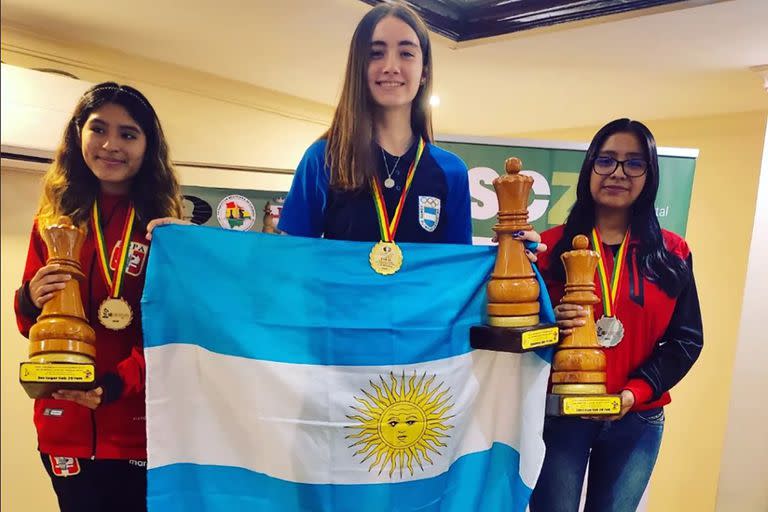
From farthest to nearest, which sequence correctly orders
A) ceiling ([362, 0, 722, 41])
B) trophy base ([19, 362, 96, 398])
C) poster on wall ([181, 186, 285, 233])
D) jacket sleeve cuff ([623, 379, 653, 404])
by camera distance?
poster on wall ([181, 186, 285, 233])
ceiling ([362, 0, 722, 41])
jacket sleeve cuff ([623, 379, 653, 404])
trophy base ([19, 362, 96, 398])

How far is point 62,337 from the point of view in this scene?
1188mm

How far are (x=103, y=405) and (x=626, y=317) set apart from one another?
1447 mm

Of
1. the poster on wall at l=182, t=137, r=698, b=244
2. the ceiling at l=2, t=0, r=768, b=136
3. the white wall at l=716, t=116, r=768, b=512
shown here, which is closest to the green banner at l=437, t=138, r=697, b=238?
the poster on wall at l=182, t=137, r=698, b=244

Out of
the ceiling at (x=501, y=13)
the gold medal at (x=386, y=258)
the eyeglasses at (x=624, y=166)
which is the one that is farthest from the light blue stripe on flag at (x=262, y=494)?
the ceiling at (x=501, y=13)

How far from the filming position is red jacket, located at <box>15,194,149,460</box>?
1.38 meters

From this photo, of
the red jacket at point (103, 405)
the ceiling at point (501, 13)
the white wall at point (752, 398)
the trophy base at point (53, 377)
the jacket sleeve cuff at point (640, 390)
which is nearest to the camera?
the trophy base at point (53, 377)

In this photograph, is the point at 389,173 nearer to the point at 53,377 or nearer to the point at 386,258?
the point at 386,258

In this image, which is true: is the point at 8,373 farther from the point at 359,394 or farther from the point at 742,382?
the point at 742,382

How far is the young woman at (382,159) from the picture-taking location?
1384mm

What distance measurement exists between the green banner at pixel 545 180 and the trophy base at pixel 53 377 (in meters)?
1.88

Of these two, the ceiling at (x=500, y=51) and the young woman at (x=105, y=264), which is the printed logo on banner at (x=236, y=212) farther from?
the young woman at (x=105, y=264)

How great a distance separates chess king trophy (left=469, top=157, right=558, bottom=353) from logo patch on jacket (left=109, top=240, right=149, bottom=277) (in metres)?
A: 0.90

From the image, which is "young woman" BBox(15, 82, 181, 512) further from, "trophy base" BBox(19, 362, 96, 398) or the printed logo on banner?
the printed logo on banner

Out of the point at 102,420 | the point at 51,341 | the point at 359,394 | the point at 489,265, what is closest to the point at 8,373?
the point at 102,420
